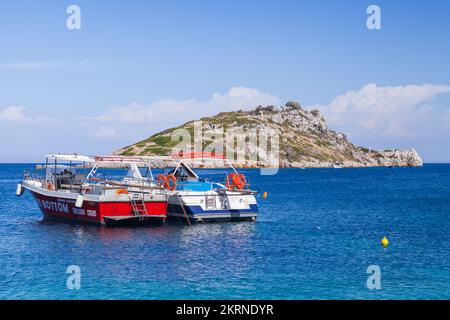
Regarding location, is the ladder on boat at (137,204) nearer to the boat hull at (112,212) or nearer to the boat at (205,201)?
the boat hull at (112,212)

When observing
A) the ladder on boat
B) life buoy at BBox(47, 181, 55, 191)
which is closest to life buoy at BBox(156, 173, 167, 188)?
the ladder on boat

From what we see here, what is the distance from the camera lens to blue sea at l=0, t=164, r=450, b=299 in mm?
30031

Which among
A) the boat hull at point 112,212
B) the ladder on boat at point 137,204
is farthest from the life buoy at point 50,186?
the ladder on boat at point 137,204

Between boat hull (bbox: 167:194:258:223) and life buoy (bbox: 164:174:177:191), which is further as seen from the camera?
life buoy (bbox: 164:174:177:191)

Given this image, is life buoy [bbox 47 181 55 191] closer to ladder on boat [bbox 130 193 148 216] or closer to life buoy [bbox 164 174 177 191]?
life buoy [bbox 164 174 177 191]

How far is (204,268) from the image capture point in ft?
116

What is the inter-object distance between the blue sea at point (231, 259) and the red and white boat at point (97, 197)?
1.40m

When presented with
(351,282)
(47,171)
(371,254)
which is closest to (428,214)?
(371,254)

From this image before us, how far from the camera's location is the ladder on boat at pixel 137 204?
5078 cm

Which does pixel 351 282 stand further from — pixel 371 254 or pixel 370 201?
pixel 370 201

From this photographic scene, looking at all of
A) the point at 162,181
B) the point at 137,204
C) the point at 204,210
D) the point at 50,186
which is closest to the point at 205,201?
the point at 204,210
